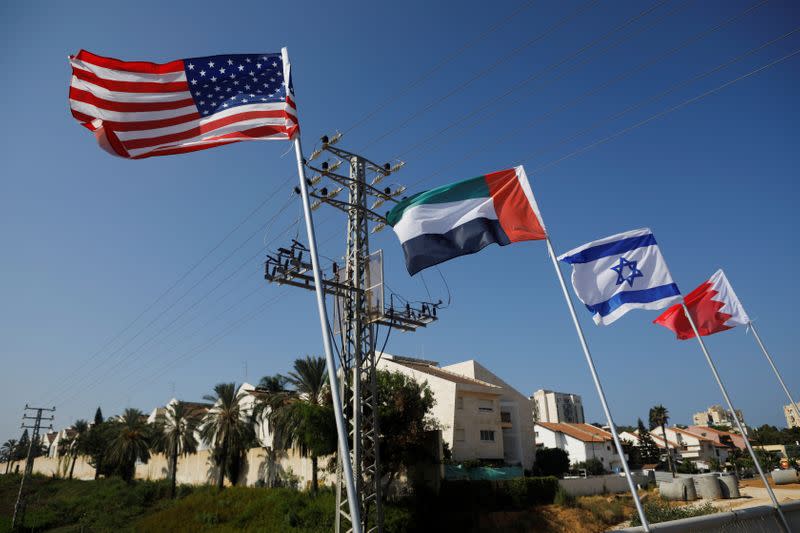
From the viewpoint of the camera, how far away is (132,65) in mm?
8289

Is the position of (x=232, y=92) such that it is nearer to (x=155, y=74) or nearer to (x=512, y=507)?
(x=155, y=74)

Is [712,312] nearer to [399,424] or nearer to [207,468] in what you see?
[399,424]

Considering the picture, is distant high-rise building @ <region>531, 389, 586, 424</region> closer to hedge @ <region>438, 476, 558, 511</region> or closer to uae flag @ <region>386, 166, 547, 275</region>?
hedge @ <region>438, 476, 558, 511</region>

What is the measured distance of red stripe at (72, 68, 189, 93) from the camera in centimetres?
805

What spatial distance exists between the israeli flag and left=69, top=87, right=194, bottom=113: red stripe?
320 inches

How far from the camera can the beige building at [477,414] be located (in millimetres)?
40719

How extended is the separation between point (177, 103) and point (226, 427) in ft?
134

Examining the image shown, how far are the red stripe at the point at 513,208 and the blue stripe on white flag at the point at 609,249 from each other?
1.34m

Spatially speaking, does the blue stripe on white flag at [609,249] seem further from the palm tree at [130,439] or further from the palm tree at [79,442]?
the palm tree at [79,442]

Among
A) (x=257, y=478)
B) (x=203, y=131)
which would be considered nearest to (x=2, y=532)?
(x=257, y=478)

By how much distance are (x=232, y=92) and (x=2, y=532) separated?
2212 inches

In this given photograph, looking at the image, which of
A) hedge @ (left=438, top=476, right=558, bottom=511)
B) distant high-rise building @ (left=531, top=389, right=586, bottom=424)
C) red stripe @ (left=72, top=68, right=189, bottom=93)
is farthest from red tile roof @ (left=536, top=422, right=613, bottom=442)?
red stripe @ (left=72, top=68, right=189, bottom=93)

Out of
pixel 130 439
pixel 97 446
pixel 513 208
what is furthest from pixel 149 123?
pixel 97 446

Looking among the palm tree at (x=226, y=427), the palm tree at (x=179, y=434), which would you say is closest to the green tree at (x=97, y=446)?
the palm tree at (x=179, y=434)
